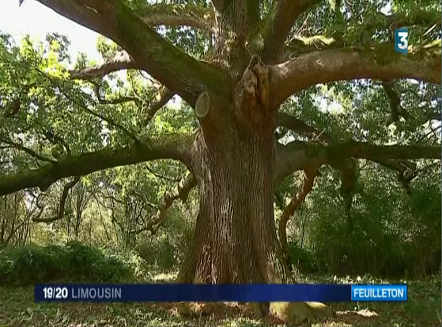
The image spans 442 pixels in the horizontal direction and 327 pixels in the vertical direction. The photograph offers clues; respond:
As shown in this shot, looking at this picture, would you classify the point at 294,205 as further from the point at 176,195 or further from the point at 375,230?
the point at 176,195

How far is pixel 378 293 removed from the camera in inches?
145

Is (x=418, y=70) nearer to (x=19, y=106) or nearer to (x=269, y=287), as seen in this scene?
(x=269, y=287)

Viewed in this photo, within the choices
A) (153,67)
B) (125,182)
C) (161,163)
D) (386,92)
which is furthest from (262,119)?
(125,182)

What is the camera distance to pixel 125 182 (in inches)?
347

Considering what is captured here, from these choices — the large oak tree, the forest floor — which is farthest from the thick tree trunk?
the forest floor

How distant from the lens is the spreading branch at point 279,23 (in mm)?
5000

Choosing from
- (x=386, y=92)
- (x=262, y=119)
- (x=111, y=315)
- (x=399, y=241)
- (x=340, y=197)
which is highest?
(x=386, y=92)

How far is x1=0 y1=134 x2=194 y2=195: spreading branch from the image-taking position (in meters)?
5.36

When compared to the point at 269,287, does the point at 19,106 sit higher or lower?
higher

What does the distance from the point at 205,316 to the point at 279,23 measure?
3.10 meters

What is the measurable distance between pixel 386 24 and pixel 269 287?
2.54m

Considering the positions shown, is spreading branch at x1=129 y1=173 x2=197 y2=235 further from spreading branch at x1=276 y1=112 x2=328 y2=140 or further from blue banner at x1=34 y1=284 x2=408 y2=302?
blue banner at x1=34 y1=284 x2=408 y2=302

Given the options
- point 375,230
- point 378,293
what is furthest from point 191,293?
point 375,230

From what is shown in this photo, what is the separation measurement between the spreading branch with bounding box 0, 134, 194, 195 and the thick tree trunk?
65 cm
